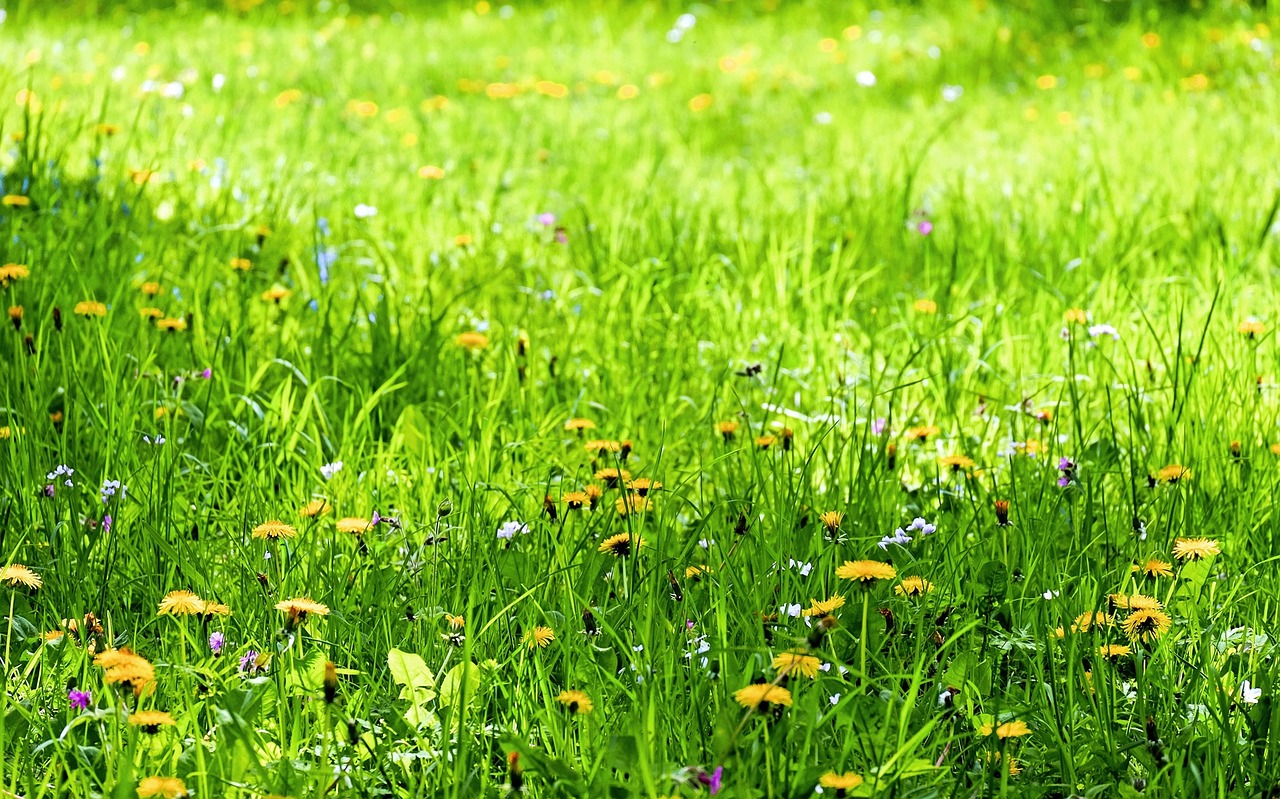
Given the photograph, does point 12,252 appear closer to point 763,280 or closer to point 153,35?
point 763,280

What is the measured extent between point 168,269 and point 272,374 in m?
0.76

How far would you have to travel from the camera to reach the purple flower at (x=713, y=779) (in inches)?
50.7

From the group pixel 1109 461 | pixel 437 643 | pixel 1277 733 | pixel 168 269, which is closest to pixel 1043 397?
pixel 1109 461

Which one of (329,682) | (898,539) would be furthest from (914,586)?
(329,682)

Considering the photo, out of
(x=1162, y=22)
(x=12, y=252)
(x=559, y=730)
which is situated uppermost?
(x=1162, y=22)

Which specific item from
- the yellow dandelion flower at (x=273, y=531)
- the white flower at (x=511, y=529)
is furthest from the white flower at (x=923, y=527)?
the yellow dandelion flower at (x=273, y=531)

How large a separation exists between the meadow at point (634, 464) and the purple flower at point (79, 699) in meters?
0.01

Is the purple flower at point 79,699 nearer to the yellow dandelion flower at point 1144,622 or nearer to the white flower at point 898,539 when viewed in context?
the white flower at point 898,539

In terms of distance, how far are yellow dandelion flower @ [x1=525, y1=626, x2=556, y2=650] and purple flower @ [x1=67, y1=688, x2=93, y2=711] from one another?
56 centimetres

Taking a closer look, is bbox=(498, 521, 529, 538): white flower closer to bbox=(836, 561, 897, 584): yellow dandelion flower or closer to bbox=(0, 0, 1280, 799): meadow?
bbox=(0, 0, 1280, 799): meadow

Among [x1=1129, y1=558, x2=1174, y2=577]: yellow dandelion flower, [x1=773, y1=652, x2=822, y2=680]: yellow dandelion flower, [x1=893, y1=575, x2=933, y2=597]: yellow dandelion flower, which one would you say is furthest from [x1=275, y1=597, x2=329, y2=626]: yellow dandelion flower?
[x1=1129, y1=558, x2=1174, y2=577]: yellow dandelion flower

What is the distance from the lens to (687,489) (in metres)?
2.32

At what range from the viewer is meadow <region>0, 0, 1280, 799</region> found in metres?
1.53

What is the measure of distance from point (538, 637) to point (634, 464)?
0.81 metres
